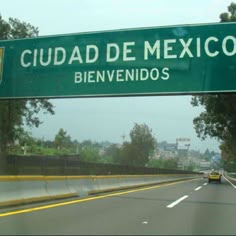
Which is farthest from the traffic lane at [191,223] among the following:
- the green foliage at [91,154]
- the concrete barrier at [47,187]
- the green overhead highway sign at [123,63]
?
the green foliage at [91,154]

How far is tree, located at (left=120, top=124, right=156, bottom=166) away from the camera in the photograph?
132 metres

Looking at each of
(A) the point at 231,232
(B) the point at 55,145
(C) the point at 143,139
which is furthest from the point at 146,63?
(B) the point at 55,145

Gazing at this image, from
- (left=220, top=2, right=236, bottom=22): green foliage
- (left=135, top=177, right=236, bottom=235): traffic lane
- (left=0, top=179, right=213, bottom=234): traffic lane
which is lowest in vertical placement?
(left=135, top=177, right=236, bottom=235): traffic lane

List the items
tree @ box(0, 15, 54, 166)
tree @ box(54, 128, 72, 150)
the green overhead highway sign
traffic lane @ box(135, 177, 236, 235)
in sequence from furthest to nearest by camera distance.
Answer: tree @ box(54, 128, 72, 150)
tree @ box(0, 15, 54, 166)
the green overhead highway sign
traffic lane @ box(135, 177, 236, 235)

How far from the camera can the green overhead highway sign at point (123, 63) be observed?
17.1 m

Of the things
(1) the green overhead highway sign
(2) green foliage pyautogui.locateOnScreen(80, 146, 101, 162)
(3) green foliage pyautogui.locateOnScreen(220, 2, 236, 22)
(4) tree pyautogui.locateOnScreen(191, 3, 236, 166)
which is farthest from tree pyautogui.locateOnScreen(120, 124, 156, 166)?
(1) the green overhead highway sign

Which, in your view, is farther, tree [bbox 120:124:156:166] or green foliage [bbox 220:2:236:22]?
tree [bbox 120:124:156:166]

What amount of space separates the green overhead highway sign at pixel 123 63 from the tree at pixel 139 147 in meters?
112

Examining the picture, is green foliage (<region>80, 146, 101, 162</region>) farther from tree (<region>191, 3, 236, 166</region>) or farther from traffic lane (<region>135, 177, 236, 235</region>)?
traffic lane (<region>135, 177, 236, 235</region>)

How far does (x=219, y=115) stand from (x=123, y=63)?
3901cm

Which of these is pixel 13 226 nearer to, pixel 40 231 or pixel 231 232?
pixel 40 231

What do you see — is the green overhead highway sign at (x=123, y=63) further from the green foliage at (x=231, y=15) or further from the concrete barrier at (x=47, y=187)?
the green foliage at (x=231, y=15)

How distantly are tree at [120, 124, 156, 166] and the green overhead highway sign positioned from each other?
11172cm

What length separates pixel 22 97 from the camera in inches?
763
